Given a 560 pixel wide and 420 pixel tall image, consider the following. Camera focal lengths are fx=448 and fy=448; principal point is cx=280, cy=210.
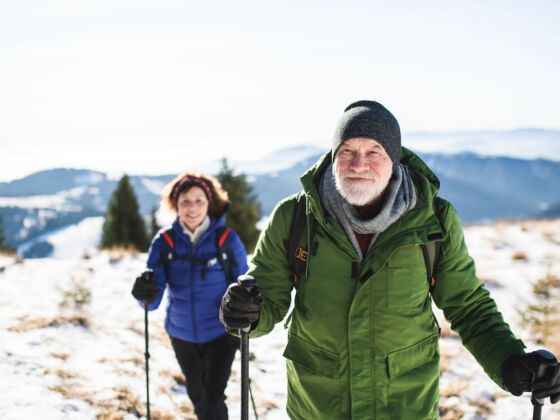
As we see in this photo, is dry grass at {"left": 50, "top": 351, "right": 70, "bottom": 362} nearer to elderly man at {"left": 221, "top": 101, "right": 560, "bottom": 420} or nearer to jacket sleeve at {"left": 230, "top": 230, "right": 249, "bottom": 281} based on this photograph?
jacket sleeve at {"left": 230, "top": 230, "right": 249, "bottom": 281}

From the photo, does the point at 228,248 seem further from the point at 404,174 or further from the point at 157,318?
the point at 157,318

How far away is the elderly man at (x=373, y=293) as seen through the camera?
2193 mm

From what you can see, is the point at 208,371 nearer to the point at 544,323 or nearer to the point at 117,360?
the point at 117,360

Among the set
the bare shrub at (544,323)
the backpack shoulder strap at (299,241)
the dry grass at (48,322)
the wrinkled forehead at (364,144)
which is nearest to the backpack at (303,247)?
the backpack shoulder strap at (299,241)

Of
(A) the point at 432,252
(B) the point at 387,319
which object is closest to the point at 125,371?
(B) the point at 387,319

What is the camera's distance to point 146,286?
3.92m

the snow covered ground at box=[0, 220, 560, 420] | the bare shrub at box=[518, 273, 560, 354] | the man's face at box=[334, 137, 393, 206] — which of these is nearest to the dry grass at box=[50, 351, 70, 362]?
the snow covered ground at box=[0, 220, 560, 420]

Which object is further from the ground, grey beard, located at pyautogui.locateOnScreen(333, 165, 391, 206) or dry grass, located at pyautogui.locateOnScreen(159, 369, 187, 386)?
grey beard, located at pyautogui.locateOnScreen(333, 165, 391, 206)

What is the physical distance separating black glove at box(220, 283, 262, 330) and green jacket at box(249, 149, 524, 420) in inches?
5.7

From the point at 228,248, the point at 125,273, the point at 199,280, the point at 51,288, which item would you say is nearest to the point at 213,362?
the point at 199,280

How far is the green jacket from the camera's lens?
2.19 metres

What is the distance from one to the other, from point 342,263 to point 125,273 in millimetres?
9853

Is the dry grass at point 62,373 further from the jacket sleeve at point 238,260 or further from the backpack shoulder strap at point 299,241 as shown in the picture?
the backpack shoulder strap at point 299,241

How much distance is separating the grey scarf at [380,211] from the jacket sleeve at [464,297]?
0.22 metres
